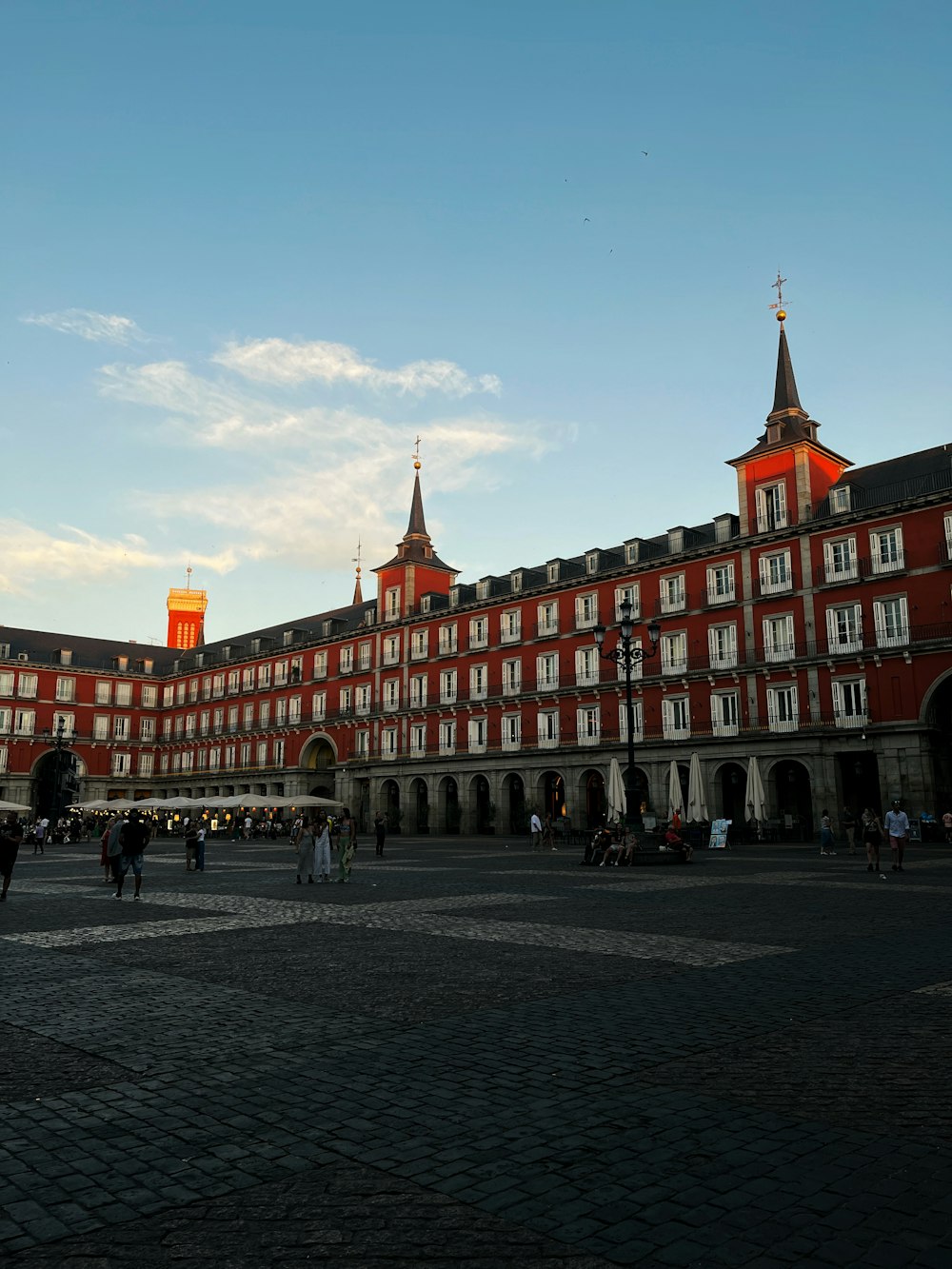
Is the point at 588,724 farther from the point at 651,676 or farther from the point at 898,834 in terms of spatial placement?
the point at 898,834

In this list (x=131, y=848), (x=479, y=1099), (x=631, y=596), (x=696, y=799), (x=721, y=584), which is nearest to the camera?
(x=479, y=1099)

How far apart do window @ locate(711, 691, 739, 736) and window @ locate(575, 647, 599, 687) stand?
6.64 m

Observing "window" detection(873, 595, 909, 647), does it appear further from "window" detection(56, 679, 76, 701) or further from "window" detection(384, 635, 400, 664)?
"window" detection(56, 679, 76, 701)

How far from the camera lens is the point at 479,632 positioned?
5291 cm

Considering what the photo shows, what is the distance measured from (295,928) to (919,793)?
28.5 m

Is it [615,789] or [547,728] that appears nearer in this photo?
[615,789]

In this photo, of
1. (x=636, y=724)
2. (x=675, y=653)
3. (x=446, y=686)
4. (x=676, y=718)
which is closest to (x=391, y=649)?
(x=446, y=686)

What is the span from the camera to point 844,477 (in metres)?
42.2

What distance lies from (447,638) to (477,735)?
645cm

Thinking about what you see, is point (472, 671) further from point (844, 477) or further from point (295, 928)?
point (295, 928)

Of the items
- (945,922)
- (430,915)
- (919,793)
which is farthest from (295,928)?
(919,793)

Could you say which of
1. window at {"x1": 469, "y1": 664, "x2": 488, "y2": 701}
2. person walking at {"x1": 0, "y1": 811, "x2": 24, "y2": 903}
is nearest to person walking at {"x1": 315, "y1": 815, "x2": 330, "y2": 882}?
person walking at {"x1": 0, "y1": 811, "x2": 24, "y2": 903}

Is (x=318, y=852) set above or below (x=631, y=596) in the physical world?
below

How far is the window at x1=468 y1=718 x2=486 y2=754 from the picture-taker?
2024 inches
